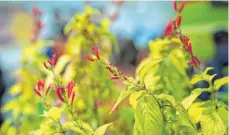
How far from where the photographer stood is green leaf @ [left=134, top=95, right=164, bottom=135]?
745mm

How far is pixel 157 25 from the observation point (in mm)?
3295

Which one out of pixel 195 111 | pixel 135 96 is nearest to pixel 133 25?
pixel 195 111

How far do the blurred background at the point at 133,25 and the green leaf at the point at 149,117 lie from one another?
5.53 ft

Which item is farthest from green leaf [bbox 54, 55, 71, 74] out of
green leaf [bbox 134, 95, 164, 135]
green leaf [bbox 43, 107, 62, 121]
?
green leaf [bbox 134, 95, 164, 135]

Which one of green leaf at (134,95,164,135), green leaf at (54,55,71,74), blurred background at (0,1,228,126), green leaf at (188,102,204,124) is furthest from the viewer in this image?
blurred background at (0,1,228,126)

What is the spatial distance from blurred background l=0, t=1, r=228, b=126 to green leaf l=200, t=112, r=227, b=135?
163 cm

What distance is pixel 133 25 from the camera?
10.6ft

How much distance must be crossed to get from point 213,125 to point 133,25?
8.06 ft

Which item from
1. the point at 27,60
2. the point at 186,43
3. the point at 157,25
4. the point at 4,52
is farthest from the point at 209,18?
the point at 186,43

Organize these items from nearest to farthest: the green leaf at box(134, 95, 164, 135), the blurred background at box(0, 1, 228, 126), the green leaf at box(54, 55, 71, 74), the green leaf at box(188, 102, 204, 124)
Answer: the green leaf at box(134, 95, 164, 135)
the green leaf at box(188, 102, 204, 124)
the green leaf at box(54, 55, 71, 74)
the blurred background at box(0, 1, 228, 126)

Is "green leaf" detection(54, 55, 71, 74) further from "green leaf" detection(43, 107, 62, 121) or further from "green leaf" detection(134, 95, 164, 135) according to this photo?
"green leaf" detection(134, 95, 164, 135)

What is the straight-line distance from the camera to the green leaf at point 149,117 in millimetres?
745

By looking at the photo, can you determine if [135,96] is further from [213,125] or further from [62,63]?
[62,63]

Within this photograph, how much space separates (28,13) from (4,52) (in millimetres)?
254
